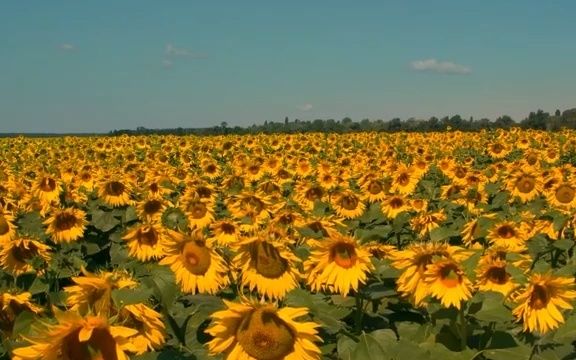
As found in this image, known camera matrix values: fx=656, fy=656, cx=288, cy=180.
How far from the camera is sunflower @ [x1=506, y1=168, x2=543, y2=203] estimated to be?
36.2ft

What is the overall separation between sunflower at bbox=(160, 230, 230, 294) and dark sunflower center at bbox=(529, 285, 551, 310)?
2.04 metres

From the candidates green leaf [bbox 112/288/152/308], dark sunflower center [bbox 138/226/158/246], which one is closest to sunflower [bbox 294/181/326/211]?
dark sunflower center [bbox 138/226/158/246]

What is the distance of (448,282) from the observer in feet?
12.8

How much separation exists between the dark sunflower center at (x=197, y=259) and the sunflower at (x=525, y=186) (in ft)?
25.6

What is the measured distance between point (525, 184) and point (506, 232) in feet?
14.9

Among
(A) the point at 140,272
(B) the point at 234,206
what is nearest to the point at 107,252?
(B) the point at 234,206

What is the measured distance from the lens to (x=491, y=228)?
684 centimetres

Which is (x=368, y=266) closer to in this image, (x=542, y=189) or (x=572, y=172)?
(x=542, y=189)

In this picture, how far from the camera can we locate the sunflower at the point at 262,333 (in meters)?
3.16

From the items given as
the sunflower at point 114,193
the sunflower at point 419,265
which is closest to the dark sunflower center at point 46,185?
the sunflower at point 114,193

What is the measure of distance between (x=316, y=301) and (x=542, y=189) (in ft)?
25.9

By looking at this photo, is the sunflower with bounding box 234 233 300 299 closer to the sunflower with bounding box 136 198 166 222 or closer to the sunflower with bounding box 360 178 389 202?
the sunflower with bounding box 136 198 166 222

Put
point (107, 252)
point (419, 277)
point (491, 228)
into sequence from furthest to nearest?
point (107, 252)
point (491, 228)
point (419, 277)

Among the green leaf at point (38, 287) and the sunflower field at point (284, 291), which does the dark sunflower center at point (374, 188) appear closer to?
the sunflower field at point (284, 291)
